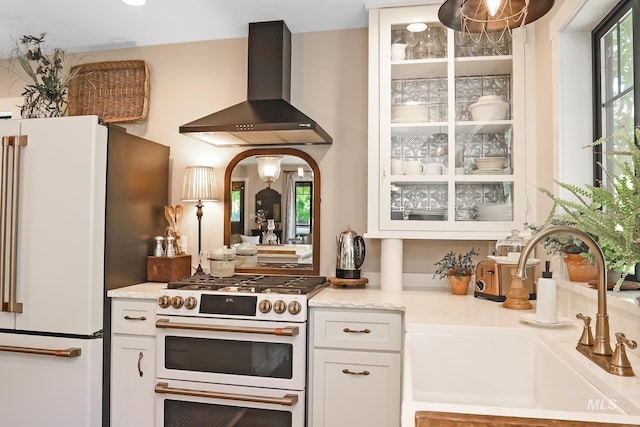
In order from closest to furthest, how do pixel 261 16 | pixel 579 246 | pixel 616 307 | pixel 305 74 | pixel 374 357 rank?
pixel 616 307
pixel 579 246
pixel 374 357
pixel 261 16
pixel 305 74

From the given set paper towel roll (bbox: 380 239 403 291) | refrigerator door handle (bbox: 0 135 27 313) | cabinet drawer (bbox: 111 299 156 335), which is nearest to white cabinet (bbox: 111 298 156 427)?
cabinet drawer (bbox: 111 299 156 335)

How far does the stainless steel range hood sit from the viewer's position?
2455 mm

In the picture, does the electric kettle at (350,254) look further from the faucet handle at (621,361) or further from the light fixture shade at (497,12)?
the faucet handle at (621,361)

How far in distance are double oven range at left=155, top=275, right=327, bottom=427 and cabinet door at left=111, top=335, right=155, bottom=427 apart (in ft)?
0.38

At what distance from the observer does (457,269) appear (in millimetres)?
2469

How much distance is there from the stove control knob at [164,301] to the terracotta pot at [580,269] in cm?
185

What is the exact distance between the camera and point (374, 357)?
2.07 m

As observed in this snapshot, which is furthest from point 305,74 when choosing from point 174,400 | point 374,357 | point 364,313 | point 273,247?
point 174,400

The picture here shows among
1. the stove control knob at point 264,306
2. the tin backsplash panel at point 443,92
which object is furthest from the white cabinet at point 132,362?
the tin backsplash panel at point 443,92

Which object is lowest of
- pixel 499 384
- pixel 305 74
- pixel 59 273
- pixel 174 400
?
pixel 174 400

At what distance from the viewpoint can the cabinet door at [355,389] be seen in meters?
2.04

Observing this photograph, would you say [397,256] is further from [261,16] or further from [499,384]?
[261,16]

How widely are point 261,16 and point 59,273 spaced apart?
1.84 meters

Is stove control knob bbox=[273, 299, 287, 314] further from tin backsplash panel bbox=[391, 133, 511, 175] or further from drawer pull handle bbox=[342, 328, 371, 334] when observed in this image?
tin backsplash panel bbox=[391, 133, 511, 175]
